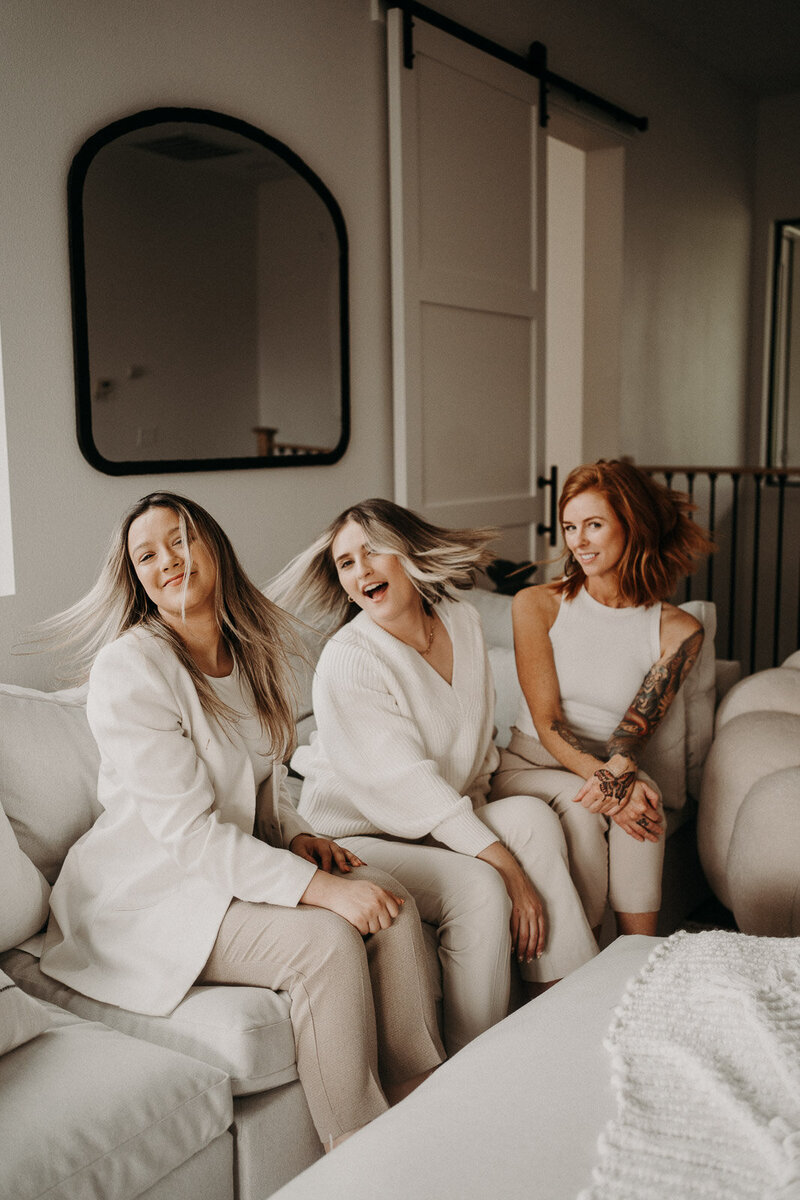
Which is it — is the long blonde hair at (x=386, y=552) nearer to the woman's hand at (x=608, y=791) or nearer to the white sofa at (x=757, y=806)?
the woman's hand at (x=608, y=791)

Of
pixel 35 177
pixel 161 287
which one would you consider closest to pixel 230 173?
pixel 161 287

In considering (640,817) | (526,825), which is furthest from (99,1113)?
(640,817)

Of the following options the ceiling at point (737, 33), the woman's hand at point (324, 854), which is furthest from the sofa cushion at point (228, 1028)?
the ceiling at point (737, 33)

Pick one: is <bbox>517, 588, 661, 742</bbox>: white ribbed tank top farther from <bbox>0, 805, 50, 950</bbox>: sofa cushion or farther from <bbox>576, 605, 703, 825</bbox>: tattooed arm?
<bbox>0, 805, 50, 950</bbox>: sofa cushion

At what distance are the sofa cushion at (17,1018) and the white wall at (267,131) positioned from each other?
96cm

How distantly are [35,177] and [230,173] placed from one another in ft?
2.02

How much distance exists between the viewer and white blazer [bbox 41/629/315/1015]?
163cm

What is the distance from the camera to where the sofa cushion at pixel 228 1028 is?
4.97 feet

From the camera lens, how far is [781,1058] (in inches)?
43.7

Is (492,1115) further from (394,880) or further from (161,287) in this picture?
(161,287)

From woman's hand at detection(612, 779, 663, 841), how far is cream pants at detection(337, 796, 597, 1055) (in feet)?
0.56

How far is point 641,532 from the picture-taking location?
2.38 m

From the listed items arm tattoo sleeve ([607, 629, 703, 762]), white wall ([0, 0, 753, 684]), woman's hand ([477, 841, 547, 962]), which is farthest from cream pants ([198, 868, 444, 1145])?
white wall ([0, 0, 753, 684])

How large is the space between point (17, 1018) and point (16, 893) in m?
0.32
